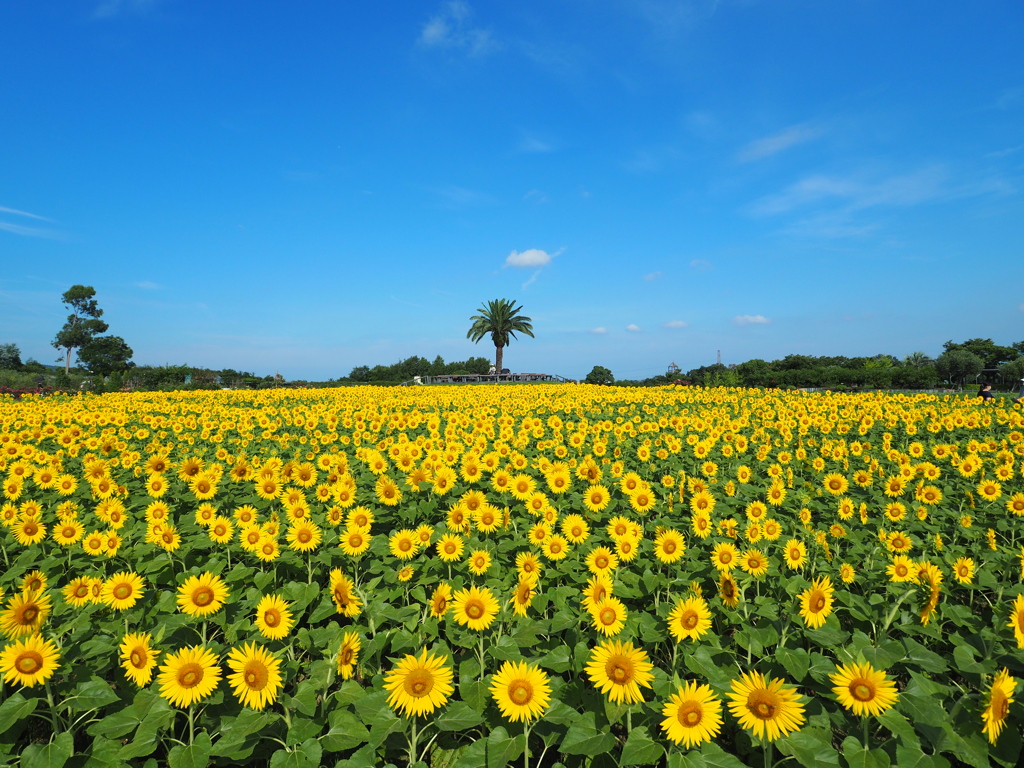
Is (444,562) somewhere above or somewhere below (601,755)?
above

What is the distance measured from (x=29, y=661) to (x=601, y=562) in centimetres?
310

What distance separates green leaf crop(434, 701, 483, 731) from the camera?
219cm

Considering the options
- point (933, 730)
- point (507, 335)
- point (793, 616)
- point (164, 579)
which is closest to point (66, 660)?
point (164, 579)

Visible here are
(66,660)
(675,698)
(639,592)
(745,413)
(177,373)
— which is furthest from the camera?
(177,373)

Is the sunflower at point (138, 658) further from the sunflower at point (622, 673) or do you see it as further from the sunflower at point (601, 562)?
the sunflower at point (601, 562)

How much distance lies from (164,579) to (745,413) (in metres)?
11.9

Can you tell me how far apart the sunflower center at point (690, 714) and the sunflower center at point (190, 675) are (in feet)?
7.18

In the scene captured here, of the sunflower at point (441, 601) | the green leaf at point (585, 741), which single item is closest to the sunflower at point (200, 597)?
the sunflower at point (441, 601)

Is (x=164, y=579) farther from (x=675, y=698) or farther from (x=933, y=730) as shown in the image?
(x=933, y=730)

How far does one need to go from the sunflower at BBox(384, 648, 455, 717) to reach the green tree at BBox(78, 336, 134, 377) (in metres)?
83.9

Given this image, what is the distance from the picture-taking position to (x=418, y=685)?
2.15 meters

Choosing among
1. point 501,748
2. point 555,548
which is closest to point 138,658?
point 501,748

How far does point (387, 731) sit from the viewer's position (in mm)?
2162

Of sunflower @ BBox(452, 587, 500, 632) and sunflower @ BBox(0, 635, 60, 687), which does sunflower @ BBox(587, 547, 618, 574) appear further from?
sunflower @ BBox(0, 635, 60, 687)
